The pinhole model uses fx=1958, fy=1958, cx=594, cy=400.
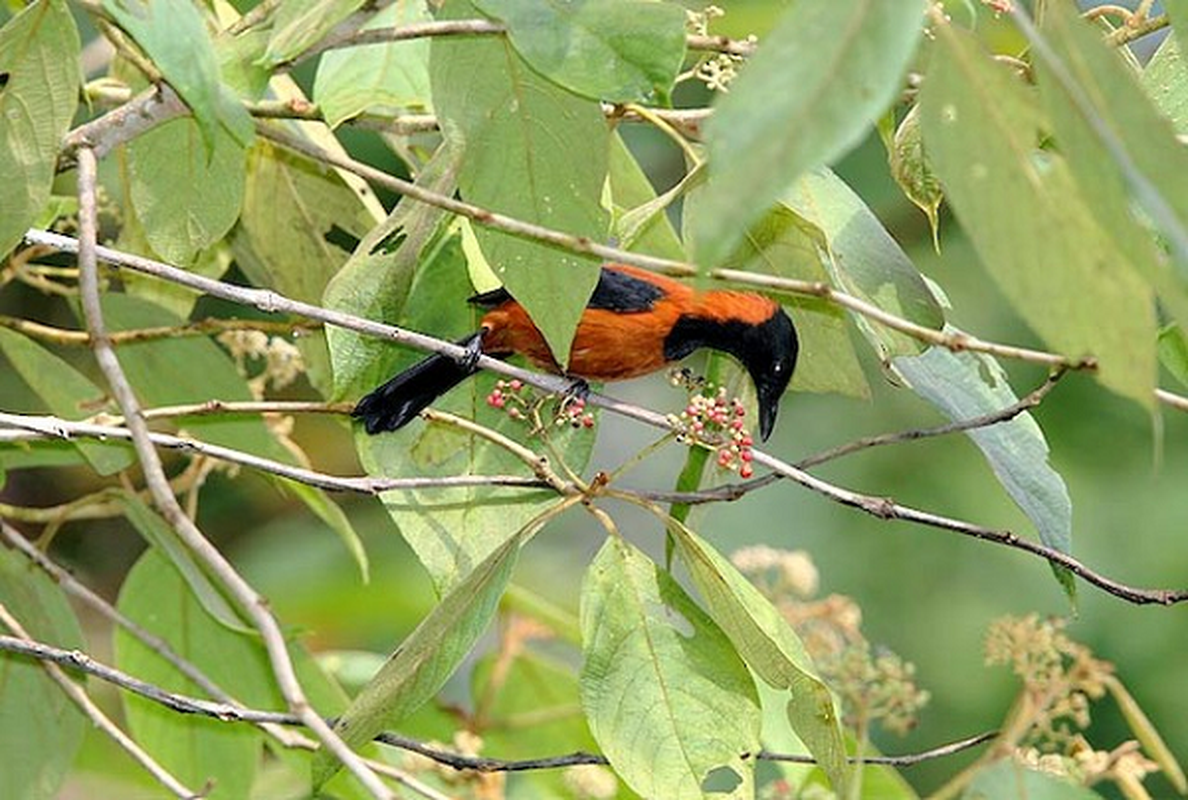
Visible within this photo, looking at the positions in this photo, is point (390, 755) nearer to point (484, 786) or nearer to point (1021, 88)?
point (484, 786)

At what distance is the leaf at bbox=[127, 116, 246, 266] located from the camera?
1771 millimetres

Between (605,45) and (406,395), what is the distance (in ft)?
1.83

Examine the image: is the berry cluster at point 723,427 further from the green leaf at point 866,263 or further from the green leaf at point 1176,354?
the green leaf at point 1176,354

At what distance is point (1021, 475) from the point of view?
1689 mm

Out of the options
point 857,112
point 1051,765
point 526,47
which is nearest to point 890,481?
point 1051,765

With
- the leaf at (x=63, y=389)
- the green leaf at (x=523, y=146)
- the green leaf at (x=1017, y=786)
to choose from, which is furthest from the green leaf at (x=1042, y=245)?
the leaf at (x=63, y=389)

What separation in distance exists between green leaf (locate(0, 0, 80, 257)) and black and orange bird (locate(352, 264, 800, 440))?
17.3 inches

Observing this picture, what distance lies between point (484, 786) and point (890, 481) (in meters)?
2.84

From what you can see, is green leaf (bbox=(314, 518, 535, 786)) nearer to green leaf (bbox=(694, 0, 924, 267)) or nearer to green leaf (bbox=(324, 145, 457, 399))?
green leaf (bbox=(324, 145, 457, 399))

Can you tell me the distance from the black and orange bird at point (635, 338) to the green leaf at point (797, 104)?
0.95 metres

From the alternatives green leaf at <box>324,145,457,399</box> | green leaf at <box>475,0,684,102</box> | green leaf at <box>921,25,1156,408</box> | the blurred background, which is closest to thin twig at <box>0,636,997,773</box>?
green leaf at <box>324,145,457,399</box>

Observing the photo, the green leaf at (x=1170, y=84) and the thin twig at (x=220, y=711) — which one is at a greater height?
the green leaf at (x=1170, y=84)

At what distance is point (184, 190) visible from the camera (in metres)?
1.78

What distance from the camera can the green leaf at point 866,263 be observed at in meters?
1.62
